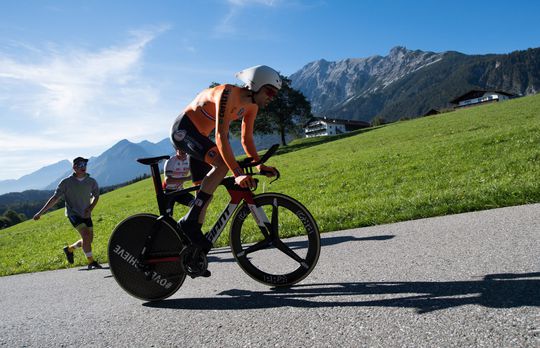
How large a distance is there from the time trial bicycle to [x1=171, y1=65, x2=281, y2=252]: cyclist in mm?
157

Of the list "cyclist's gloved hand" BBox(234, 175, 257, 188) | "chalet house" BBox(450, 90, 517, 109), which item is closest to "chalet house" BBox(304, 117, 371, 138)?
"chalet house" BBox(450, 90, 517, 109)

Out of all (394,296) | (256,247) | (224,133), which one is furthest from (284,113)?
(394,296)

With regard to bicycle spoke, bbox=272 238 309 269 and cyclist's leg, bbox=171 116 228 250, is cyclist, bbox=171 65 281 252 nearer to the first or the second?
cyclist's leg, bbox=171 116 228 250

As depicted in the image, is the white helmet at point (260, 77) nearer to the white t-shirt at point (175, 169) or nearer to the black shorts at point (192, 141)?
the black shorts at point (192, 141)

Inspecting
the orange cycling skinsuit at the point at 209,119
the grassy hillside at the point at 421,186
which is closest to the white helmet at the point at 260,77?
Result: the orange cycling skinsuit at the point at 209,119

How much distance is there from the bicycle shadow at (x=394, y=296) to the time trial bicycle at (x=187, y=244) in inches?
8.8

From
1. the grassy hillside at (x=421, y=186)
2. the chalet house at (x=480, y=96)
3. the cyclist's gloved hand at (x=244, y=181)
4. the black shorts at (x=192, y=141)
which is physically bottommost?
the grassy hillside at (x=421, y=186)

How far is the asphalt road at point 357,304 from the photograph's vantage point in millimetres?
2652

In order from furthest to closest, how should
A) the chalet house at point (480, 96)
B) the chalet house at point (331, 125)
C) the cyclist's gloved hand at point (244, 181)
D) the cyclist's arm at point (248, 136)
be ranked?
1. the chalet house at point (331, 125)
2. the chalet house at point (480, 96)
3. the cyclist's arm at point (248, 136)
4. the cyclist's gloved hand at point (244, 181)

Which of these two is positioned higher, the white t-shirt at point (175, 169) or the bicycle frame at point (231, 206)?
the white t-shirt at point (175, 169)

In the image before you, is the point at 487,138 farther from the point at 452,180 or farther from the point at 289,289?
the point at 289,289

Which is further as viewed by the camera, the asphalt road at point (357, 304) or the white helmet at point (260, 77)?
the white helmet at point (260, 77)

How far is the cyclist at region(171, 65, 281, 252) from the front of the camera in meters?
4.03

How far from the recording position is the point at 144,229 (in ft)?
14.7
